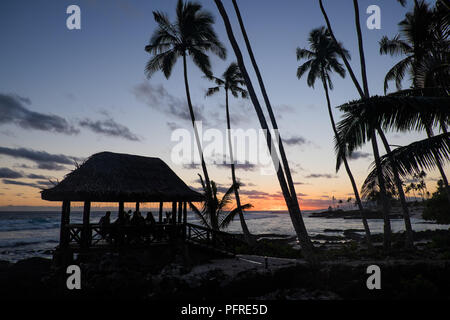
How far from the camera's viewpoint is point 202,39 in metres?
19.0

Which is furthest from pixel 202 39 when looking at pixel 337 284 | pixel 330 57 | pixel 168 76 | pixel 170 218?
pixel 337 284

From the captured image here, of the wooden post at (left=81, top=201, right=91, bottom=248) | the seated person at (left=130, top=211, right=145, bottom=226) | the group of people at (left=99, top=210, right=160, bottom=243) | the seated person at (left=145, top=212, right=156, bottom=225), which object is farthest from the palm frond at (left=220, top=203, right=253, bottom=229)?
the wooden post at (left=81, top=201, right=91, bottom=248)

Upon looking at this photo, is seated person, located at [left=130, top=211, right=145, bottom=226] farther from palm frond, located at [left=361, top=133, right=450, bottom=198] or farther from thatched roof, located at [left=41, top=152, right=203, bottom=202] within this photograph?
palm frond, located at [left=361, top=133, right=450, bottom=198]

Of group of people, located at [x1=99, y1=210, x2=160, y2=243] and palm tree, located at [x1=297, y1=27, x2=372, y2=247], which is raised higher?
palm tree, located at [x1=297, y1=27, x2=372, y2=247]

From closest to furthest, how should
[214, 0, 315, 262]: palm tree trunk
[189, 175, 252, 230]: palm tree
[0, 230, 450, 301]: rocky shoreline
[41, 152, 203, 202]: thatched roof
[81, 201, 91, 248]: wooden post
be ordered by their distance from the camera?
[0, 230, 450, 301]: rocky shoreline
[214, 0, 315, 262]: palm tree trunk
[81, 201, 91, 248]: wooden post
[41, 152, 203, 202]: thatched roof
[189, 175, 252, 230]: palm tree

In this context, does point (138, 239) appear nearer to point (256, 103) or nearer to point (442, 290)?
point (256, 103)

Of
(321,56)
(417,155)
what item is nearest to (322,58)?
(321,56)

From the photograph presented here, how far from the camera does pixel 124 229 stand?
1138 cm

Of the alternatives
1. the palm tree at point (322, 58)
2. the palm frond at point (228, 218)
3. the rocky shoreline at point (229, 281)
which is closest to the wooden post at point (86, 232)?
the rocky shoreline at point (229, 281)

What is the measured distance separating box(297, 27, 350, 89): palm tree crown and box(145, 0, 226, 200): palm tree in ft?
23.5

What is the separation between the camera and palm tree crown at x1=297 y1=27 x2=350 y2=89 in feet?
66.4

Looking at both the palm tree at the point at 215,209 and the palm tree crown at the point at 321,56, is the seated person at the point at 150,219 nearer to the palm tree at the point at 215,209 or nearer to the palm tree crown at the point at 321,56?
the palm tree at the point at 215,209
